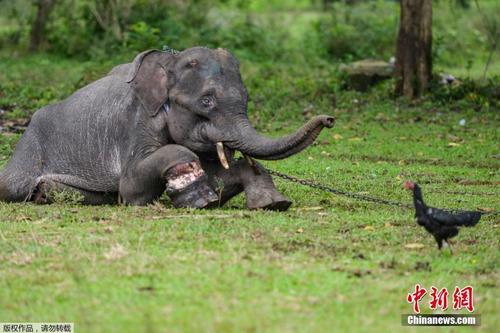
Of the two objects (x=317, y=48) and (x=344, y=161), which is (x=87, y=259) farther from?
(x=317, y=48)

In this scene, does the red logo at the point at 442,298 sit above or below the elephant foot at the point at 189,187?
above

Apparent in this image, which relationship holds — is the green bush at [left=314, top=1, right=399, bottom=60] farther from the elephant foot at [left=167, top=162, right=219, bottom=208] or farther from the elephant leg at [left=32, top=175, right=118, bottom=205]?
the elephant foot at [left=167, top=162, right=219, bottom=208]

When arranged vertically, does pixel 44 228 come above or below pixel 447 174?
above

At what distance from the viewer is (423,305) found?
6.68m

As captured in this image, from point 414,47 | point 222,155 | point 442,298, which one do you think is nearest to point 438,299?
point 442,298

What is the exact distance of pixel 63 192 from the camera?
10.6 m

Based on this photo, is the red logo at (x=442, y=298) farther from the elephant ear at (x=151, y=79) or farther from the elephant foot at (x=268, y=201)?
the elephant ear at (x=151, y=79)

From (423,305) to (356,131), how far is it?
9.45 metres

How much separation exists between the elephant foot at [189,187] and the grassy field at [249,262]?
19 cm

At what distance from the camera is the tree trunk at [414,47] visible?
1756cm

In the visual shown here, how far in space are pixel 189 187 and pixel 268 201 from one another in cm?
70

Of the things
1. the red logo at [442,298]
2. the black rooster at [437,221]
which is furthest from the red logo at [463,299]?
the black rooster at [437,221]

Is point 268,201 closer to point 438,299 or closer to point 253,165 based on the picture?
point 253,165

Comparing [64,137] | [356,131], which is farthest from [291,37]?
[64,137]
